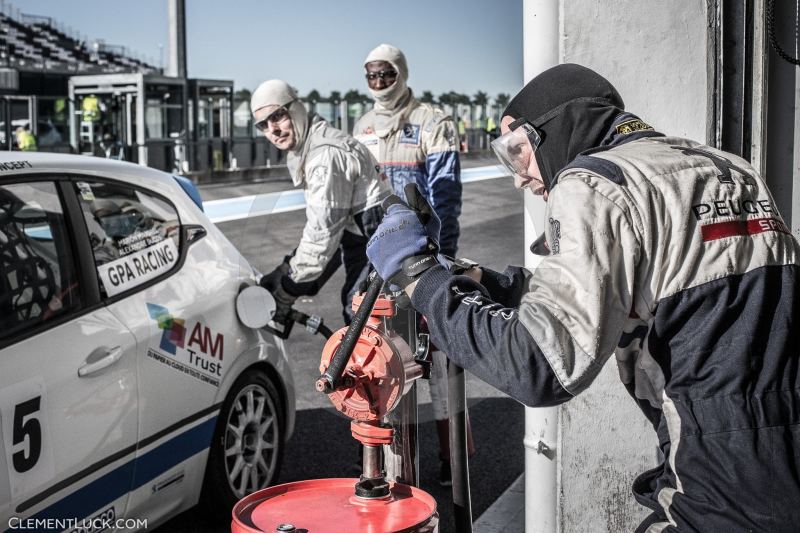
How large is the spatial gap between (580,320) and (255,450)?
299cm

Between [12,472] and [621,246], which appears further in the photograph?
[12,472]

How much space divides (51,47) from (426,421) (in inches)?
2735

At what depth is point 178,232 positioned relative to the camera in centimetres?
445

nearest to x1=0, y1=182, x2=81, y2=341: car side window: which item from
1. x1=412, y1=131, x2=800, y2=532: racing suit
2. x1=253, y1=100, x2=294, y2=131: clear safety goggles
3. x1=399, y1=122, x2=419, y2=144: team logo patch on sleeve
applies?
x1=253, y1=100, x2=294, y2=131: clear safety goggles

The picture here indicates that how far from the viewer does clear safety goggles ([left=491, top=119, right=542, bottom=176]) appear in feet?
7.27

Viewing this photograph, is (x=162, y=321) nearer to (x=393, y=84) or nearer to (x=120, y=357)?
(x=120, y=357)

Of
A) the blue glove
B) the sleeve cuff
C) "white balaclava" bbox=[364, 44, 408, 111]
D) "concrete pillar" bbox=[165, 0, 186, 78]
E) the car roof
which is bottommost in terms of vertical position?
the sleeve cuff

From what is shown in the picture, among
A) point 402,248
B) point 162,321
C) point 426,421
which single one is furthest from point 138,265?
point 402,248

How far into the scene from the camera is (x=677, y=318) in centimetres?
193

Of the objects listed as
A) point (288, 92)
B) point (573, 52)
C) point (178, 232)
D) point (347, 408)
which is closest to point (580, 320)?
point (347, 408)

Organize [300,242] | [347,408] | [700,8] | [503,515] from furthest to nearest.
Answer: [503,515] → [300,242] → [700,8] → [347,408]

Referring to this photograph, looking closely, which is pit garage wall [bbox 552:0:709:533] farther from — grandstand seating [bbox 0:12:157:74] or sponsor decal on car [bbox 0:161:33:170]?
grandstand seating [bbox 0:12:157:74]

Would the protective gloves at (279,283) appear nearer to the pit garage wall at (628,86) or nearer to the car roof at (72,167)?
the car roof at (72,167)

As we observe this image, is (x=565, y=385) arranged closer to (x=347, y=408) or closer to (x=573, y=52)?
(x=347, y=408)
